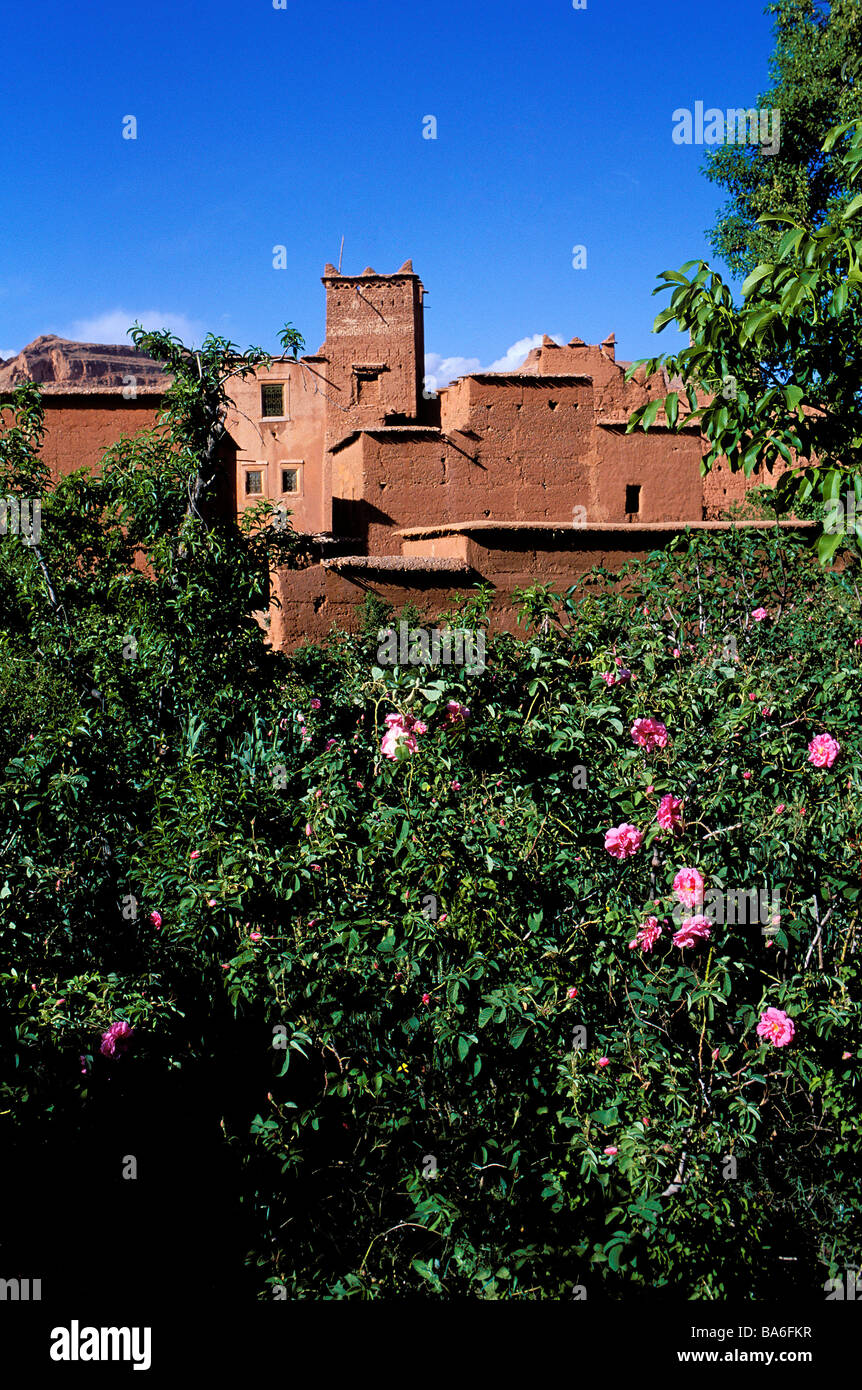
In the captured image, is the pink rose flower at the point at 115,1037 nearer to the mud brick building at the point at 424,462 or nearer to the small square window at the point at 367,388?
the mud brick building at the point at 424,462

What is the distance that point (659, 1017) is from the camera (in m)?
3.08

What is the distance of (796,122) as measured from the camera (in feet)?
62.0

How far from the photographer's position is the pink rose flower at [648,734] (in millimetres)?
3129

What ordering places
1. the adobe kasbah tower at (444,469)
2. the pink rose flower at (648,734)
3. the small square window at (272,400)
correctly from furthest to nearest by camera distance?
1. the small square window at (272,400)
2. the adobe kasbah tower at (444,469)
3. the pink rose flower at (648,734)

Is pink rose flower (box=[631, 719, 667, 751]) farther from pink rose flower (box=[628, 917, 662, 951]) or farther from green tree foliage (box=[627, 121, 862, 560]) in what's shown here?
green tree foliage (box=[627, 121, 862, 560])

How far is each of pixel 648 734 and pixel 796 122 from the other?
19804mm

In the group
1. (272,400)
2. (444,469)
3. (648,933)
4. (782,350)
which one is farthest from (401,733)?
(272,400)

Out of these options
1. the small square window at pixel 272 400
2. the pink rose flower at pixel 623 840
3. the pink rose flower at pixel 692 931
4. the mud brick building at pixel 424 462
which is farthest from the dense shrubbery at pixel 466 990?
the small square window at pixel 272 400

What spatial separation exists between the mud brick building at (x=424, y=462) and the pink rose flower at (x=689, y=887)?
13.1ft

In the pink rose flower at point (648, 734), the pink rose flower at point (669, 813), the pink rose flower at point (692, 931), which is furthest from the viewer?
the pink rose flower at point (648, 734)

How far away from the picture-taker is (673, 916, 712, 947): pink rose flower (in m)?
2.73

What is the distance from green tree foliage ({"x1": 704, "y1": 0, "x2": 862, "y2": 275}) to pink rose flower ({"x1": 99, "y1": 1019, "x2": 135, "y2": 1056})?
18662mm

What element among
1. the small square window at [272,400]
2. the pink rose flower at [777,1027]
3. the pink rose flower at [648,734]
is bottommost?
the pink rose flower at [777,1027]
